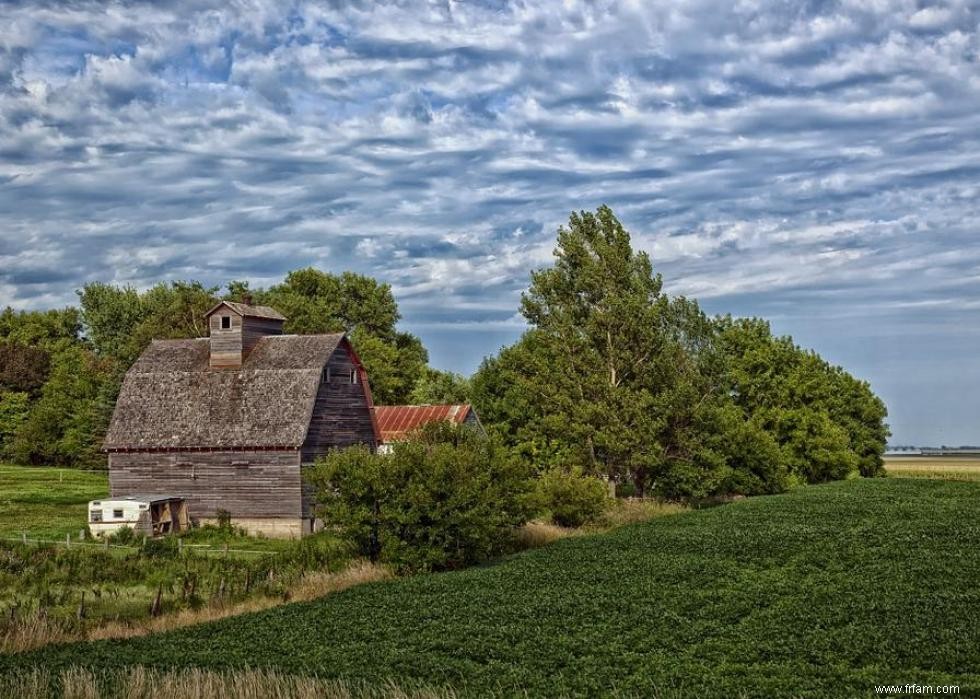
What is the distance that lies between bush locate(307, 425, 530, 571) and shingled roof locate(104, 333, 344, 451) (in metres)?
10.2

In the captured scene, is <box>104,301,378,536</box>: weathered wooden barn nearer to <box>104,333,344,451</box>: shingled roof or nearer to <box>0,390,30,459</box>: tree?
<box>104,333,344,451</box>: shingled roof

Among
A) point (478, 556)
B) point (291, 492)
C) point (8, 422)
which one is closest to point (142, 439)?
point (291, 492)

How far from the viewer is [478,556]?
41.5m

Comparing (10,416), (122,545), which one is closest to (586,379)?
(122,545)

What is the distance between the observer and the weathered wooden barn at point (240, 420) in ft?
166

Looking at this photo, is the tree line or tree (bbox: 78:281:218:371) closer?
the tree line

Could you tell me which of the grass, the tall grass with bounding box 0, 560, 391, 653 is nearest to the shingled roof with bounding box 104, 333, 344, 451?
the grass

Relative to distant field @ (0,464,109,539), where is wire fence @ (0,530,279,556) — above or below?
below

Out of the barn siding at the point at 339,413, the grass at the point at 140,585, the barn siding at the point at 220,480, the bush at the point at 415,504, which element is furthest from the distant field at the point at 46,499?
the bush at the point at 415,504

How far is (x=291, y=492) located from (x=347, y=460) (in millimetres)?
10771

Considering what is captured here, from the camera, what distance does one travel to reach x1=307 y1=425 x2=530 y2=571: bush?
129 ft

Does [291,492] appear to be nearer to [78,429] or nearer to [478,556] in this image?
[478,556]

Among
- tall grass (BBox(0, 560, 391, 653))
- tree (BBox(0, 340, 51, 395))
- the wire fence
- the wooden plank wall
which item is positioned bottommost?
tall grass (BBox(0, 560, 391, 653))

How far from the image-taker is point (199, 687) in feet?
61.2
